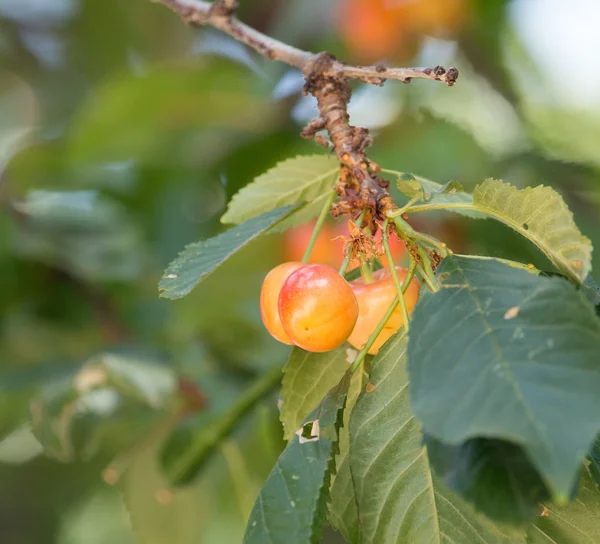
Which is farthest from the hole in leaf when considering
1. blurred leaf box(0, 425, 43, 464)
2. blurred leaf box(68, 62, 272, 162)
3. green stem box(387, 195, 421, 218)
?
blurred leaf box(0, 425, 43, 464)

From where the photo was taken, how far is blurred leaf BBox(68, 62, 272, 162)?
1.40m

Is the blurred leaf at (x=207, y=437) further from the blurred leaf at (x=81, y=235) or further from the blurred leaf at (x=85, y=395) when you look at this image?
the blurred leaf at (x=81, y=235)

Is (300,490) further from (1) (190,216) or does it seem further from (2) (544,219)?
(1) (190,216)

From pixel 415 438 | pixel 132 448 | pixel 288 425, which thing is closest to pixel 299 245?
pixel 132 448

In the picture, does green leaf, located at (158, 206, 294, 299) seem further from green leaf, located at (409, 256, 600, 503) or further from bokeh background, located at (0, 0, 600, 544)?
bokeh background, located at (0, 0, 600, 544)

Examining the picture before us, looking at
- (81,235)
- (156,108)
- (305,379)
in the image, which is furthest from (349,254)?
(81,235)

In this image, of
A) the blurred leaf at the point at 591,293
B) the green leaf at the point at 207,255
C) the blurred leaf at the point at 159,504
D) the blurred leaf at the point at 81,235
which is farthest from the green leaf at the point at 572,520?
the blurred leaf at the point at 81,235

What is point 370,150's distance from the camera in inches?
61.0

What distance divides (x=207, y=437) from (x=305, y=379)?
1.65 feet

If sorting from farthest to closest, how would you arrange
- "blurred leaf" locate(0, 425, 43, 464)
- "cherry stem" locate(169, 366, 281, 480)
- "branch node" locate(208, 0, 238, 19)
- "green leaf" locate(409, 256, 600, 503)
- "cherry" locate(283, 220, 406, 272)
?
"blurred leaf" locate(0, 425, 43, 464), "cherry" locate(283, 220, 406, 272), "cherry stem" locate(169, 366, 281, 480), "branch node" locate(208, 0, 238, 19), "green leaf" locate(409, 256, 600, 503)

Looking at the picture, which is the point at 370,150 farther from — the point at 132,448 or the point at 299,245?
the point at 132,448

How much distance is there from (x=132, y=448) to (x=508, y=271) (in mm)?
1231

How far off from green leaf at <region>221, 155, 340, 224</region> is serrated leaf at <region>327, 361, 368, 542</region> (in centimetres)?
25

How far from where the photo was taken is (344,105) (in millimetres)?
799
